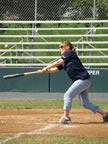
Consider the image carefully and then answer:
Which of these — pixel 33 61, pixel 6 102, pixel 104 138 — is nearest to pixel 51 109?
pixel 6 102

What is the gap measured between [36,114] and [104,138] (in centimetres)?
382

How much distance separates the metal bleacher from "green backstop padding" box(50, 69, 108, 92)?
651 millimetres

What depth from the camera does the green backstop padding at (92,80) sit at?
18.0 m

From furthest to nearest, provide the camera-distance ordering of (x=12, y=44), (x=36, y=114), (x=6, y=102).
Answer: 1. (x=12, y=44)
2. (x=6, y=102)
3. (x=36, y=114)

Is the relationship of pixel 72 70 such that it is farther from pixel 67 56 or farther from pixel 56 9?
pixel 56 9

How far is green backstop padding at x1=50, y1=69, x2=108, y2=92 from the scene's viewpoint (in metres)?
18.0

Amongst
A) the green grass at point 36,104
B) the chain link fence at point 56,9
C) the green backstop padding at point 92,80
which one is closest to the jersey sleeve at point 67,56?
the green grass at point 36,104

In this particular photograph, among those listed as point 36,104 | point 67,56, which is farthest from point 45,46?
point 67,56

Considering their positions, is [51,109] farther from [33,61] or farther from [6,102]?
[33,61]

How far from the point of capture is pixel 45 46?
20.8 m

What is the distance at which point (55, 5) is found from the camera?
19031mm

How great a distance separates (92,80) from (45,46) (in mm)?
3647

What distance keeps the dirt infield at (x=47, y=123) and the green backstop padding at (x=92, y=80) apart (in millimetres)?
5415

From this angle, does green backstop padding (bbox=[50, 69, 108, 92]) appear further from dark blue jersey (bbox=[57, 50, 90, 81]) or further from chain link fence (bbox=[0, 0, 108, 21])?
dark blue jersey (bbox=[57, 50, 90, 81])
